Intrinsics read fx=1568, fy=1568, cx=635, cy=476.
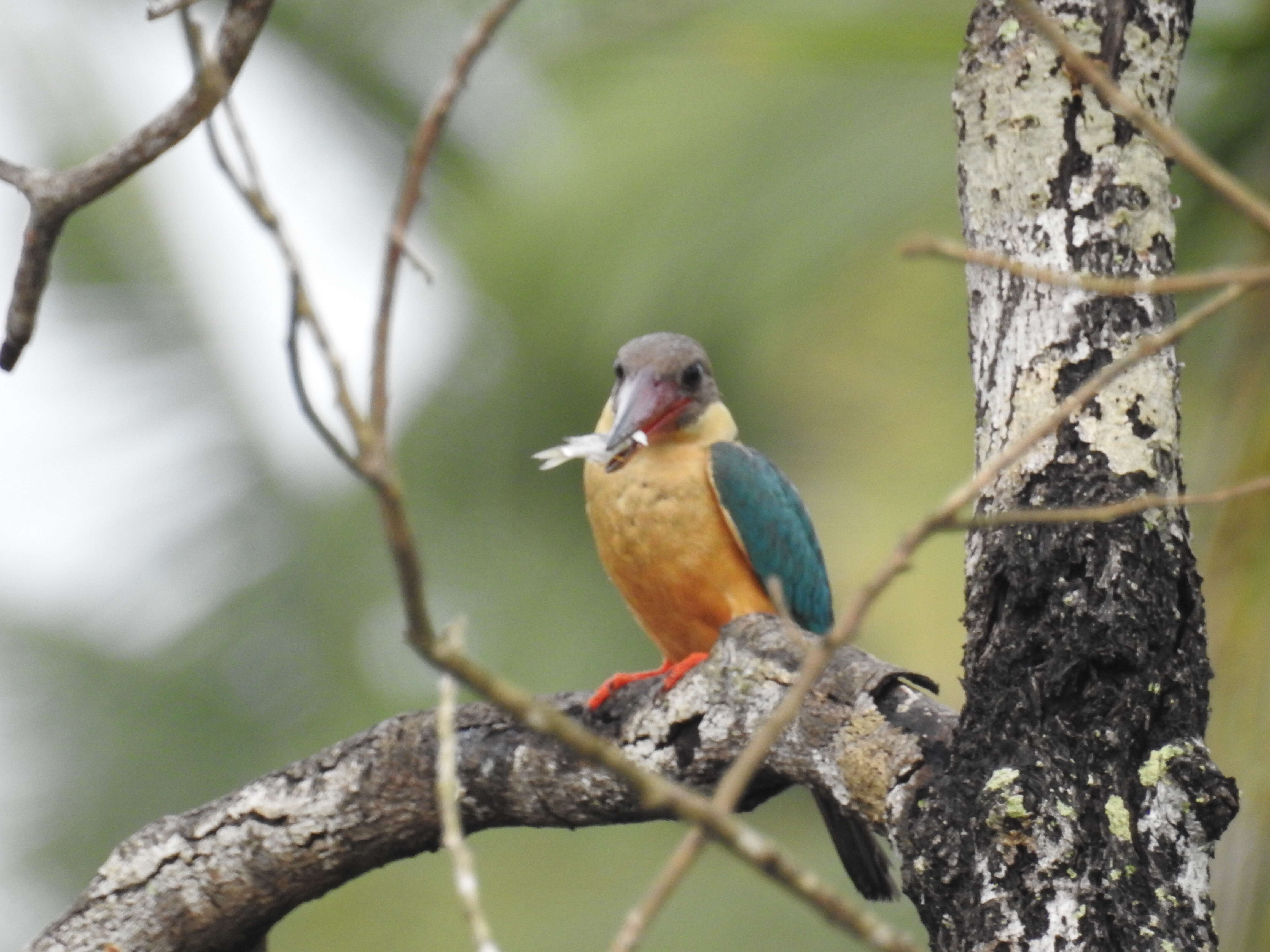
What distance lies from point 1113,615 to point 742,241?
4902mm

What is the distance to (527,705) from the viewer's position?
1271 millimetres

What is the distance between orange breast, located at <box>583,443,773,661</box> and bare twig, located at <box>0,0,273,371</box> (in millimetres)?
1858

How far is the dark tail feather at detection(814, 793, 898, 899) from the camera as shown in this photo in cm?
326

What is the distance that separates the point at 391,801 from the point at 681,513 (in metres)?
1.18

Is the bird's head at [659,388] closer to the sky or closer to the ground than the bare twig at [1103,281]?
closer to the sky

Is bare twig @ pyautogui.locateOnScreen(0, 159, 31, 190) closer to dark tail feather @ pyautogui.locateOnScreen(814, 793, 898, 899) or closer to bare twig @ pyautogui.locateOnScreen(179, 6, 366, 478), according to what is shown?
bare twig @ pyautogui.locateOnScreen(179, 6, 366, 478)

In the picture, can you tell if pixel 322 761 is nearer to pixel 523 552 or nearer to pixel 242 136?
pixel 242 136

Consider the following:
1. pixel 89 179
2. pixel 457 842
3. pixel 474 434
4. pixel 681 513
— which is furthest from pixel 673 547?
pixel 474 434

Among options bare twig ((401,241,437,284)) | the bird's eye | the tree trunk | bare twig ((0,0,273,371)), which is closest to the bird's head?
the bird's eye

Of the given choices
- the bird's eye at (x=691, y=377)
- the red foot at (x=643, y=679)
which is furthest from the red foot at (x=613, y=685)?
the bird's eye at (x=691, y=377)

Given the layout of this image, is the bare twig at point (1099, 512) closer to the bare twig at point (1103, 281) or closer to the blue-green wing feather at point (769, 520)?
the bare twig at point (1103, 281)

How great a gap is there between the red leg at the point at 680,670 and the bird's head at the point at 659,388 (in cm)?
60

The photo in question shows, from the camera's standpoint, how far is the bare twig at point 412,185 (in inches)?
51.1

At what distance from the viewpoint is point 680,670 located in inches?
124
